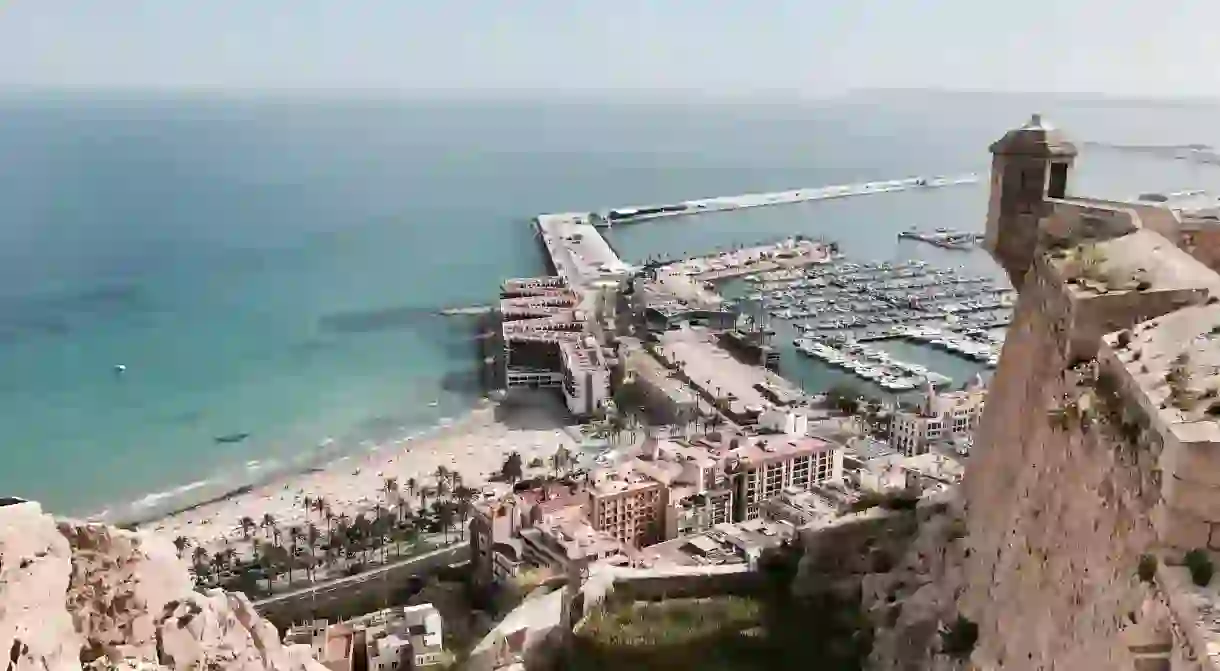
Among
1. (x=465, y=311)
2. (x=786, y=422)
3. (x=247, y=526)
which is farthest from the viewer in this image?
(x=465, y=311)

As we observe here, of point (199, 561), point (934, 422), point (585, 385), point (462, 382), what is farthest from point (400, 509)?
point (934, 422)

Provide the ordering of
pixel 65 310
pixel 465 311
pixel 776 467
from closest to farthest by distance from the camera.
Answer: pixel 776 467 < pixel 65 310 < pixel 465 311

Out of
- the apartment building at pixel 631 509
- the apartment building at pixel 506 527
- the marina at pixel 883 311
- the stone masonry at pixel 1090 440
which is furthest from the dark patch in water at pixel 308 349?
the stone masonry at pixel 1090 440

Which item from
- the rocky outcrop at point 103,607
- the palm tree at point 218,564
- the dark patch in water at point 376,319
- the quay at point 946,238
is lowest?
the palm tree at point 218,564

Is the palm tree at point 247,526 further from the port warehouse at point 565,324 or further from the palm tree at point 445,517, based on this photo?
the port warehouse at point 565,324

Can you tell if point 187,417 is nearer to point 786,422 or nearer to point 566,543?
point 566,543

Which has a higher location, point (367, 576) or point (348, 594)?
point (367, 576)

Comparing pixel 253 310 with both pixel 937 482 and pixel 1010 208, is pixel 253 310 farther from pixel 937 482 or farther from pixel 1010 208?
pixel 1010 208

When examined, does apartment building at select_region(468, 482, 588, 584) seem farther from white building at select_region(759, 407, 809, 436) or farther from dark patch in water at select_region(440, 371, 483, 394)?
dark patch in water at select_region(440, 371, 483, 394)
